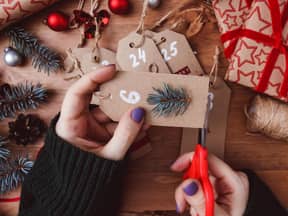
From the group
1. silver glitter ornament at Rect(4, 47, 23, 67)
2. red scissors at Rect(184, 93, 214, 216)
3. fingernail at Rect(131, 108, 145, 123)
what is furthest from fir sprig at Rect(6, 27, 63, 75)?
red scissors at Rect(184, 93, 214, 216)

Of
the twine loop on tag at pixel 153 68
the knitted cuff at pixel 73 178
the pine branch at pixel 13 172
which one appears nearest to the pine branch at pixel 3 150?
the pine branch at pixel 13 172

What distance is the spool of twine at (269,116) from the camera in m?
0.77

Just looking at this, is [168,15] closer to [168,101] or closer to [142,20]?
[142,20]

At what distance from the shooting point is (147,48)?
2.52 feet

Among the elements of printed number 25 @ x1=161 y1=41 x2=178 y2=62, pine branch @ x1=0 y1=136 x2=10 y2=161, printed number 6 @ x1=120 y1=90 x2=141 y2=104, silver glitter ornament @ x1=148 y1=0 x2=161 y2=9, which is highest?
silver glitter ornament @ x1=148 y1=0 x2=161 y2=9

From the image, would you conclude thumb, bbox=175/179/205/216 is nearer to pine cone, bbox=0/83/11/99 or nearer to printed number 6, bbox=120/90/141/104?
printed number 6, bbox=120/90/141/104

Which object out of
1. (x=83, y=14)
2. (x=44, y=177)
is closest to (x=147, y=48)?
(x=83, y=14)

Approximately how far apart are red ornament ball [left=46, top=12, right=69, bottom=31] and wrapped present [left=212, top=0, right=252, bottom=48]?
0.29m

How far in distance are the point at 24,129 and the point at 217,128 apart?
39 centimetres

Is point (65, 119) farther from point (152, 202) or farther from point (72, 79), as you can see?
point (152, 202)

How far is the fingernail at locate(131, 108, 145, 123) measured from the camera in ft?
2.12

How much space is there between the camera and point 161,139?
83cm

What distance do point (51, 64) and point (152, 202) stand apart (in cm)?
35

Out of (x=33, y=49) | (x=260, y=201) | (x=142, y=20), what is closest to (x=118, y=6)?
(x=142, y=20)
